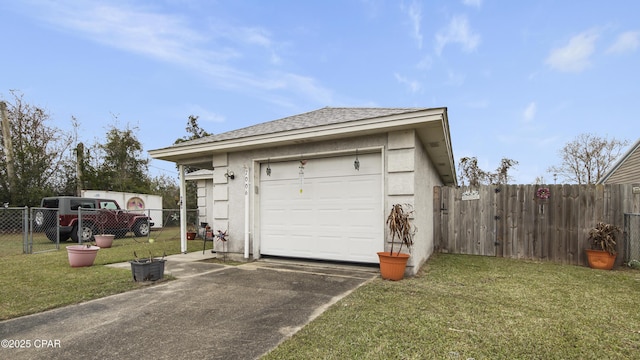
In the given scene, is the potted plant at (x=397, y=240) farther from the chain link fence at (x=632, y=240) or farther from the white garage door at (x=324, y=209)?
the chain link fence at (x=632, y=240)

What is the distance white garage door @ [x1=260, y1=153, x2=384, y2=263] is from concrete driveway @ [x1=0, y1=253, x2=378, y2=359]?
2.74 ft

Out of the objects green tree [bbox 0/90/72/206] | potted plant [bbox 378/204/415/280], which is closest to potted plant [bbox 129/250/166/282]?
potted plant [bbox 378/204/415/280]

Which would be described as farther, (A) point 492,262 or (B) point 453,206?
(B) point 453,206

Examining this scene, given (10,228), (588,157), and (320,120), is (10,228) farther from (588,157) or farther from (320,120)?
(588,157)

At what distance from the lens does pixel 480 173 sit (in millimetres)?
18844

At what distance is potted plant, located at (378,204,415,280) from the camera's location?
182 inches

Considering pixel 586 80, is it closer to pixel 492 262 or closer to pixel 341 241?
pixel 492 262

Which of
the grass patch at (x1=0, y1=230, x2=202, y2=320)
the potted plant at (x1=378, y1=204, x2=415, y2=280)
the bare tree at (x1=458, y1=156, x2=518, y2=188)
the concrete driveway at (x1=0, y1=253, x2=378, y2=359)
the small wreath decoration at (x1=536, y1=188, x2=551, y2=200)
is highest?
the bare tree at (x1=458, y1=156, x2=518, y2=188)

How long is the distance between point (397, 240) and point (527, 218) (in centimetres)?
414

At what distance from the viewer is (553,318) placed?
3080 millimetres

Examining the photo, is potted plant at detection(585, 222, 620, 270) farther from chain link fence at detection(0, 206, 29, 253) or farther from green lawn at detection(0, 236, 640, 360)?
chain link fence at detection(0, 206, 29, 253)

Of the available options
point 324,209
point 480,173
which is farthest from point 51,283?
point 480,173

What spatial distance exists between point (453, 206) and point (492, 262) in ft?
6.01

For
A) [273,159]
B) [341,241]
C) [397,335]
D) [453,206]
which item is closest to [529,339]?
[397,335]
